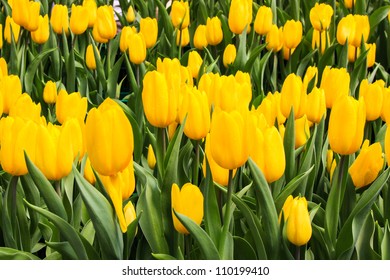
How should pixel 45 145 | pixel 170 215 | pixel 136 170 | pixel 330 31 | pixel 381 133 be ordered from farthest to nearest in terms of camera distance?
1. pixel 330 31
2. pixel 381 133
3. pixel 136 170
4. pixel 170 215
5. pixel 45 145

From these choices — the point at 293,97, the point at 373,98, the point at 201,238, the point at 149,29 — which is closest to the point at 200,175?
the point at 293,97

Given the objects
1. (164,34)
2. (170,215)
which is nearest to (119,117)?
(170,215)

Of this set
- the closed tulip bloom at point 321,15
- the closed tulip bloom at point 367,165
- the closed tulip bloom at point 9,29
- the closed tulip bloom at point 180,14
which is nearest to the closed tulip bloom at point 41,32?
the closed tulip bloom at point 9,29

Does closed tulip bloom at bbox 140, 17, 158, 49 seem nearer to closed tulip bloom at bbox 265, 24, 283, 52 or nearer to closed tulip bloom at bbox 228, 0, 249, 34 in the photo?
closed tulip bloom at bbox 228, 0, 249, 34

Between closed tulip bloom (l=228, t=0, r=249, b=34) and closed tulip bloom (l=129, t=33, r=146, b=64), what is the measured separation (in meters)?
0.37

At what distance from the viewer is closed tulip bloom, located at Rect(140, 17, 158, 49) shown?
7.21 ft

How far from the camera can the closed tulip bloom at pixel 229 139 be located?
3.20 feet

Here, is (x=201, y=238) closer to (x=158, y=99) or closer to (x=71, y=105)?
(x=158, y=99)

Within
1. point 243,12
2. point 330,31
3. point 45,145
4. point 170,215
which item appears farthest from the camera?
point 330,31

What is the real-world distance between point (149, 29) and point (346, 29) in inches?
25.1

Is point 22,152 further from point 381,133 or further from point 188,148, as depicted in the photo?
point 381,133

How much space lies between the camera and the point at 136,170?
131 centimetres

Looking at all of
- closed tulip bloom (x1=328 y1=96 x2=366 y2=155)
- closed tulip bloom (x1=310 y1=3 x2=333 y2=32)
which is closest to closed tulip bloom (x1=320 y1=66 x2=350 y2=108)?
closed tulip bloom (x1=328 y1=96 x2=366 y2=155)
